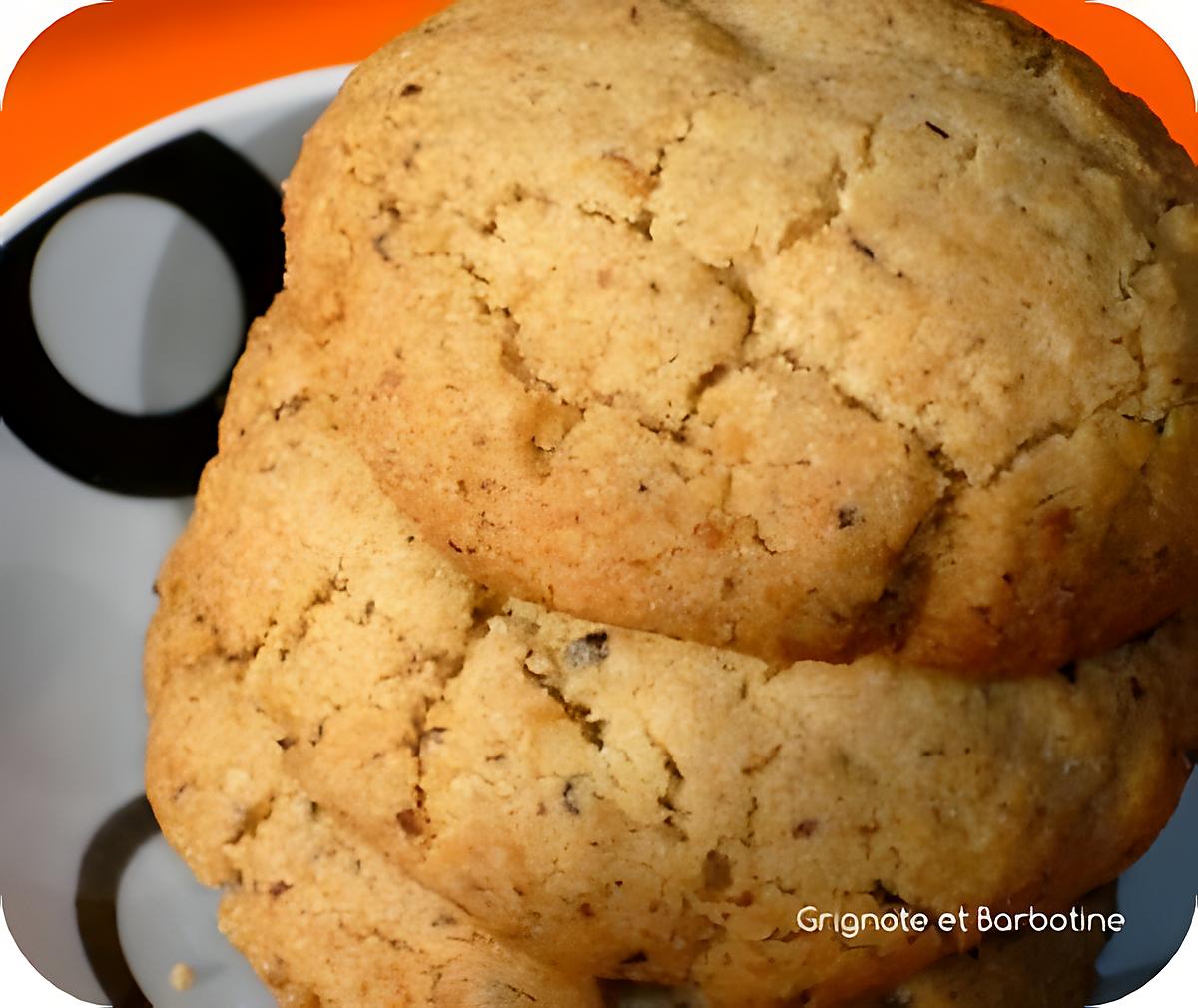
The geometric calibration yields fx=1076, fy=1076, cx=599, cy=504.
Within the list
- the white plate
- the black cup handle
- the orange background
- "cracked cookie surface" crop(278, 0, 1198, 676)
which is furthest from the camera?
the orange background

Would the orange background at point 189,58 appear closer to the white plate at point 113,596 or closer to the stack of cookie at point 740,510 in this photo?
the white plate at point 113,596

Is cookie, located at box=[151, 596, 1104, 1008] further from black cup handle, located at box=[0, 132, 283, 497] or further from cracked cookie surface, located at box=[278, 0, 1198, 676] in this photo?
black cup handle, located at box=[0, 132, 283, 497]

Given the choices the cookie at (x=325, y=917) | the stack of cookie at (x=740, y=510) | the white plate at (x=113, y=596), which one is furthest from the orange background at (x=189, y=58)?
the cookie at (x=325, y=917)

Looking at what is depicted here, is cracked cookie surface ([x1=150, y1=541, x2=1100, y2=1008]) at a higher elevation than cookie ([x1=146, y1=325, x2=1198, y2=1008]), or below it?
below

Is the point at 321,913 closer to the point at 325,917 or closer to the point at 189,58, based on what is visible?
the point at 325,917

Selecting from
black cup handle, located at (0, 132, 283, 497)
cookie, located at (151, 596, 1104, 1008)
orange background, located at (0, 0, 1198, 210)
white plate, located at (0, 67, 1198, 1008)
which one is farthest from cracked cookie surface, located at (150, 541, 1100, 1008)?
orange background, located at (0, 0, 1198, 210)

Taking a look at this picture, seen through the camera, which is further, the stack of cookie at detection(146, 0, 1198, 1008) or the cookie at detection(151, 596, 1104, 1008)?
the cookie at detection(151, 596, 1104, 1008)

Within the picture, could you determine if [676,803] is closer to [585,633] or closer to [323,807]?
[585,633]

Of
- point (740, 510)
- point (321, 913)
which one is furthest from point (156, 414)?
point (740, 510)
